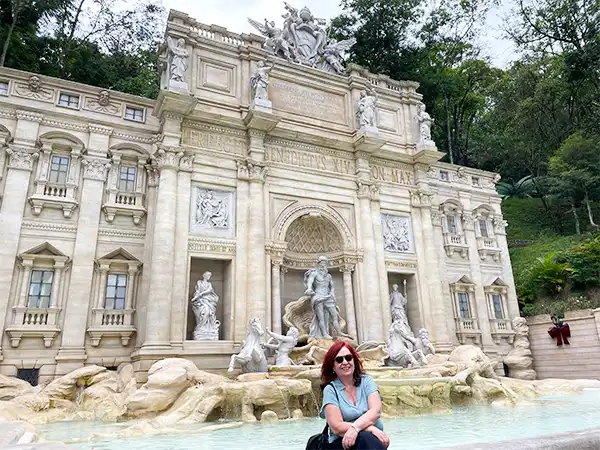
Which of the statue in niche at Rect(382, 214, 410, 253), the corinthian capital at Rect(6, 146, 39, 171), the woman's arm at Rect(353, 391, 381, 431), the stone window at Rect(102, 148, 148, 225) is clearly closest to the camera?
the woman's arm at Rect(353, 391, 381, 431)

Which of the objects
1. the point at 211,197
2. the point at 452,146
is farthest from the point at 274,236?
the point at 452,146

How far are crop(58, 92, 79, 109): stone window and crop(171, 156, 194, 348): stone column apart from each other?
4098 millimetres

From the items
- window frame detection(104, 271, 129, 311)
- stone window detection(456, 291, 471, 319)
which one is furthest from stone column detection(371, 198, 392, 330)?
window frame detection(104, 271, 129, 311)

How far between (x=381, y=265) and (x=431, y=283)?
7.97 ft

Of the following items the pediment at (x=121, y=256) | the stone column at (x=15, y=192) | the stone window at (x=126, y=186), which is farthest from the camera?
the stone window at (x=126, y=186)

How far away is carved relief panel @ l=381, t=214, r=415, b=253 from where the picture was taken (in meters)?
17.5

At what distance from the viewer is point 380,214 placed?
1764 centimetres

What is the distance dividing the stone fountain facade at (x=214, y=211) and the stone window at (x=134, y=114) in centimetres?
5

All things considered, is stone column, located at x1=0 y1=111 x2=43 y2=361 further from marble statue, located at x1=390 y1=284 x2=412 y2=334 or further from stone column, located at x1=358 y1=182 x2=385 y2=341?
marble statue, located at x1=390 y1=284 x2=412 y2=334

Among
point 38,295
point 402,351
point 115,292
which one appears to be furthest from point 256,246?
point 38,295

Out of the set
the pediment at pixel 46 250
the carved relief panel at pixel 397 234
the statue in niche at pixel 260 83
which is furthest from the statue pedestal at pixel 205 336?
the statue in niche at pixel 260 83

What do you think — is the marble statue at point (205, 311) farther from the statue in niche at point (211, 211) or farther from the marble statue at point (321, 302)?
the marble statue at point (321, 302)

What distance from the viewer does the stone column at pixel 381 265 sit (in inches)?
628

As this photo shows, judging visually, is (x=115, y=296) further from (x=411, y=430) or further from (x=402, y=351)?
(x=411, y=430)
